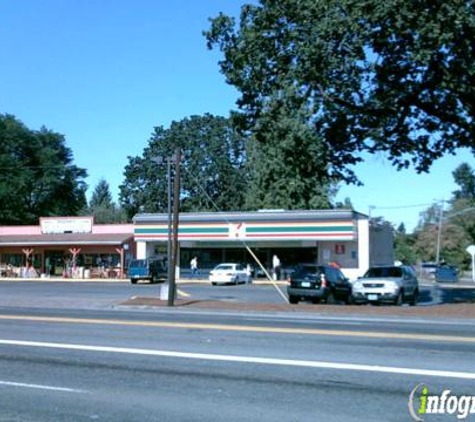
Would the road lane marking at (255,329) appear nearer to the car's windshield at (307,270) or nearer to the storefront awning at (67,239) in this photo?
the car's windshield at (307,270)

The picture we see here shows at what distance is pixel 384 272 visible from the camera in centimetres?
2627

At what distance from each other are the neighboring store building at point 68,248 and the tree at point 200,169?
18.7m

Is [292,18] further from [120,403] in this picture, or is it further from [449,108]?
[120,403]

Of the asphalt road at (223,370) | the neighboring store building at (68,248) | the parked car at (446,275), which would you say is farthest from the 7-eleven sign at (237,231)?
the asphalt road at (223,370)

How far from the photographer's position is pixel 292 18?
21.1m

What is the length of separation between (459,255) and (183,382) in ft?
270

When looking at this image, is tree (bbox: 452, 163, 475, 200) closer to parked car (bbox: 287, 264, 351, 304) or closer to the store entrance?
the store entrance

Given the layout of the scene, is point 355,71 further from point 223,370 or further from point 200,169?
point 200,169

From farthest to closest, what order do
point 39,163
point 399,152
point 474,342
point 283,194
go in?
1. point 39,163
2. point 283,194
3. point 399,152
4. point 474,342

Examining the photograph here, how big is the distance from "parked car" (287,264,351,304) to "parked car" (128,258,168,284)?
1931 centimetres

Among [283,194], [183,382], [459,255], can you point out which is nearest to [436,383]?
[183,382]

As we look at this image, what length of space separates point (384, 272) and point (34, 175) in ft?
190

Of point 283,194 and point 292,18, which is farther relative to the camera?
point 283,194

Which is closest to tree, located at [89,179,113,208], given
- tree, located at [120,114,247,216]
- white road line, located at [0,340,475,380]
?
Answer: tree, located at [120,114,247,216]
